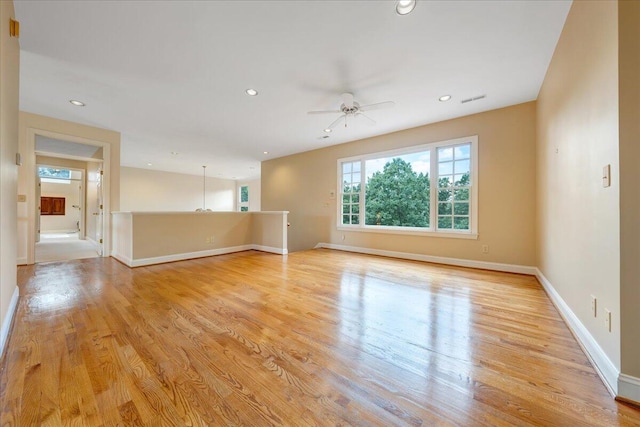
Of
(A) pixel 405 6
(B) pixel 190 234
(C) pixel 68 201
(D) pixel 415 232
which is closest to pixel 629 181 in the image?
(A) pixel 405 6

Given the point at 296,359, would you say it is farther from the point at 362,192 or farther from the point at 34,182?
the point at 34,182

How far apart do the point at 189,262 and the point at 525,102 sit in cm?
626

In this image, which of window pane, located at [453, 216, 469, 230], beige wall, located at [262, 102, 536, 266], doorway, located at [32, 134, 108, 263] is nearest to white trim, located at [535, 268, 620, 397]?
beige wall, located at [262, 102, 536, 266]

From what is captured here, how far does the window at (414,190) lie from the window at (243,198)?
7.34 m

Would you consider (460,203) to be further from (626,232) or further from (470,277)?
(626,232)

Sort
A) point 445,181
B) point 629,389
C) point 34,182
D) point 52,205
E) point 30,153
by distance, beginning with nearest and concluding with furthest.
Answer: point 629,389
point 30,153
point 34,182
point 445,181
point 52,205

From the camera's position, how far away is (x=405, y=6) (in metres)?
2.03

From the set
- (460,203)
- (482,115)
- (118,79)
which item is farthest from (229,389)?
(482,115)

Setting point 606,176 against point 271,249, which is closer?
point 606,176

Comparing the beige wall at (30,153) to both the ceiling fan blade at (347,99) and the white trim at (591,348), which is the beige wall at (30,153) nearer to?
the ceiling fan blade at (347,99)

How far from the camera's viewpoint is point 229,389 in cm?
135

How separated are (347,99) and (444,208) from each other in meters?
2.72

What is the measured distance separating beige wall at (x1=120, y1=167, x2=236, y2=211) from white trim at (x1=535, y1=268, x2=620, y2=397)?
37.9ft

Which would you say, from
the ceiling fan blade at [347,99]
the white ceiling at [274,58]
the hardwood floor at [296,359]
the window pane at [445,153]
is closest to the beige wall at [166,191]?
the white ceiling at [274,58]
